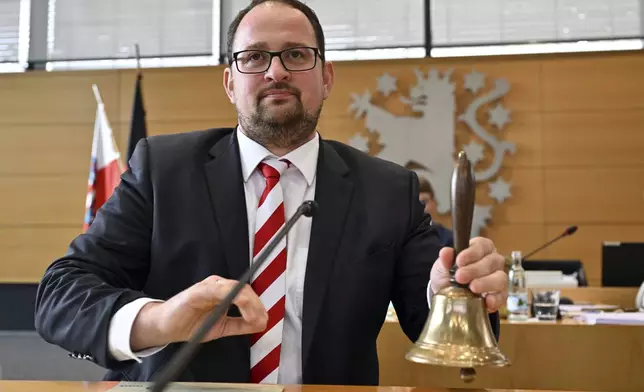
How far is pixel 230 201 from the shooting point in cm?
150

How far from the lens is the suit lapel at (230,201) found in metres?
1.44

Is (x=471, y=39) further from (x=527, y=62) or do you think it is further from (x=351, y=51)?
(x=351, y=51)

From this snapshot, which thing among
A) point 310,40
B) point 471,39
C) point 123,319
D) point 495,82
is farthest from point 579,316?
point 471,39

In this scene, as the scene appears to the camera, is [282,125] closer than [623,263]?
Yes

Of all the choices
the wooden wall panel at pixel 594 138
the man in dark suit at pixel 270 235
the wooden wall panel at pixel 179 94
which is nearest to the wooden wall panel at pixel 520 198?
the wooden wall panel at pixel 594 138

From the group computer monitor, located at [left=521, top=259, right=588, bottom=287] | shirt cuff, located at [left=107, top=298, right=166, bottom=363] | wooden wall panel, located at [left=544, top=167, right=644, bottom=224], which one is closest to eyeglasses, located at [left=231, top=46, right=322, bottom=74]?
shirt cuff, located at [left=107, top=298, right=166, bottom=363]

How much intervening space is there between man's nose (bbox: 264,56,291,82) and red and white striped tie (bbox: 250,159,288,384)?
0.21 m

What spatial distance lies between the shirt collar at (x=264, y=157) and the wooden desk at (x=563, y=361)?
1.35 m

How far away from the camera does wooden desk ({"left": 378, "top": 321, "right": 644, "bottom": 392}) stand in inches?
104

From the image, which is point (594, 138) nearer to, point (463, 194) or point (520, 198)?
point (520, 198)

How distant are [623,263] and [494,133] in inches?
92.1

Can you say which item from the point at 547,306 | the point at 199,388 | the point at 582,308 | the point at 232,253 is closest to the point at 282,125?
the point at 232,253

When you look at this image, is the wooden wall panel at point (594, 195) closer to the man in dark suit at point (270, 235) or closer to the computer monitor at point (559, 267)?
the computer monitor at point (559, 267)

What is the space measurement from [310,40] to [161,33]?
5.50 metres
